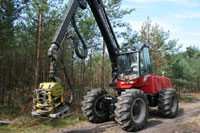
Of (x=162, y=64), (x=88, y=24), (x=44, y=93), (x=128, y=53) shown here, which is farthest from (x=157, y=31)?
(x=44, y=93)

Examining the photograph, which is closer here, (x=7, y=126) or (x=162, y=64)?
(x=7, y=126)

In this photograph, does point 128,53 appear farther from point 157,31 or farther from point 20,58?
point 20,58

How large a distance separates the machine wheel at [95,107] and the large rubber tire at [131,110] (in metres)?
1.43

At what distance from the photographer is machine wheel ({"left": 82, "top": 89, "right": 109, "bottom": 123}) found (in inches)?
Answer: 259

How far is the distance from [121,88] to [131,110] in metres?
1.86

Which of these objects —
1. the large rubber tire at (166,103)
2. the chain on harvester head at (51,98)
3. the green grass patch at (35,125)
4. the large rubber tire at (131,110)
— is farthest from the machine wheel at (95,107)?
the large rubber tire at (166,103)

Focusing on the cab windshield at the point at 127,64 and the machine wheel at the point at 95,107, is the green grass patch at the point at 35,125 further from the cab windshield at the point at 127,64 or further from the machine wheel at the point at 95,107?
the cab windshield at the point at 127,64

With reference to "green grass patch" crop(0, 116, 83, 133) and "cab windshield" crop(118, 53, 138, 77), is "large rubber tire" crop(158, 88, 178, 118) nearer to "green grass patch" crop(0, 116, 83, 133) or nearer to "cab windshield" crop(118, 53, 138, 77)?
"cab windshield" crop(118, 53, 138, 77)

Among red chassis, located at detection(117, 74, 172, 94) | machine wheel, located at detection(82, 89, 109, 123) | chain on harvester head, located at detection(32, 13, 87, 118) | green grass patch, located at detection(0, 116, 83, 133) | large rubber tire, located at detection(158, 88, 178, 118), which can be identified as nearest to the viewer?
chain on harvester head, located at detection(32, 13, 87, 118)

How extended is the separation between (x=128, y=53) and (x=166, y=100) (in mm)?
2446

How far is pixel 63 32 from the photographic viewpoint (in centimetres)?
469

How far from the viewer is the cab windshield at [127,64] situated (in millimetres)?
6926

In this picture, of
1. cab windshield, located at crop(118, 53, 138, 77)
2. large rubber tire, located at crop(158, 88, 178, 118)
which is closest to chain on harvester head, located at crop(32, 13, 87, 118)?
cab windshield, located at crop(118, 53, 138, 77)

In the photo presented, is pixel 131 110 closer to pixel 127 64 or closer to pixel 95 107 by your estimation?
pixel 95 107
